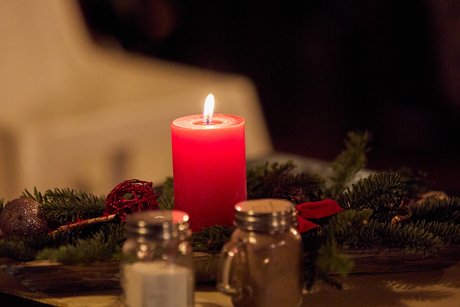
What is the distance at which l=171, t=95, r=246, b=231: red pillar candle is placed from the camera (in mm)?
900

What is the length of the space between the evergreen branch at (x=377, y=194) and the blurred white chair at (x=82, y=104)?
34.2 inches

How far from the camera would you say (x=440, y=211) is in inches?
37.4

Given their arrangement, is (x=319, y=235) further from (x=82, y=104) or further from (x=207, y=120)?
(x=82, y=104)

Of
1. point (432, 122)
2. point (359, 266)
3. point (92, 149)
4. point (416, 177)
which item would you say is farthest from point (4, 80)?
point (432, 122)

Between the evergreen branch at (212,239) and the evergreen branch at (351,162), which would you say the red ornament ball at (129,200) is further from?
the evergreen branch at (351,162)

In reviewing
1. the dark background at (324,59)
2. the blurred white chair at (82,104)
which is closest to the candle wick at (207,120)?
the blurred white chair at (82,104)

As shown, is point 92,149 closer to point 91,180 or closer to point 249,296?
point 91,180

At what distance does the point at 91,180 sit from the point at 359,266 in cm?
114

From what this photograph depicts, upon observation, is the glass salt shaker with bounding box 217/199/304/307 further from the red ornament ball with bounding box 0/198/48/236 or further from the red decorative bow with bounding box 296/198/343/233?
the red ornament ball with bounding box 0/198/48/236

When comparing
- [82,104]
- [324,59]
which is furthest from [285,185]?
[324,59]

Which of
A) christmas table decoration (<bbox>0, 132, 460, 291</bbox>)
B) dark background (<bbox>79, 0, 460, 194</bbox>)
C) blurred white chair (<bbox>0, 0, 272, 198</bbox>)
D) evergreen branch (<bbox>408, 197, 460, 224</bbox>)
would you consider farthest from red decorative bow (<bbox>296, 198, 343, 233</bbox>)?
dark background (<bbox>79, 0, 460, 194</bbox>)

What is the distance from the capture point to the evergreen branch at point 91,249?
2.60 ft

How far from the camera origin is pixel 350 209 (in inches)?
35.7

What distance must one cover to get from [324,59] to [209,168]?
260 centimetres
